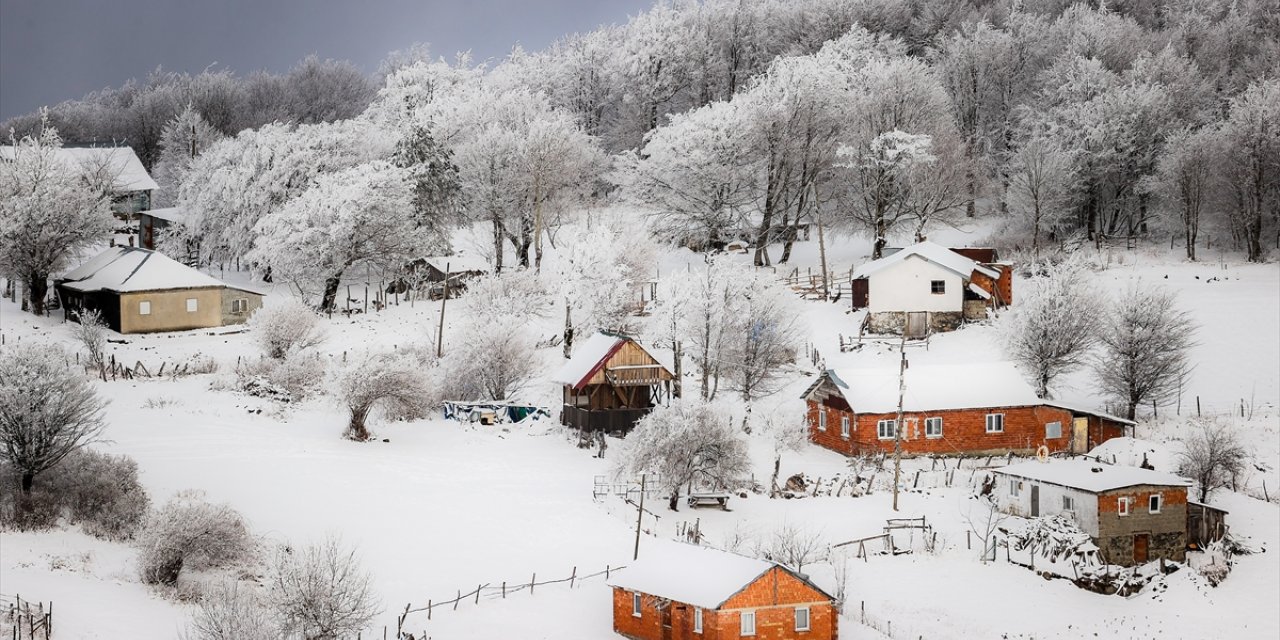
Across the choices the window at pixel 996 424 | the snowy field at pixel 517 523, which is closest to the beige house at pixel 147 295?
the snowy field at pixel 517 523

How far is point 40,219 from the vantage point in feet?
203

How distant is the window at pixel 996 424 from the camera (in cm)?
5028

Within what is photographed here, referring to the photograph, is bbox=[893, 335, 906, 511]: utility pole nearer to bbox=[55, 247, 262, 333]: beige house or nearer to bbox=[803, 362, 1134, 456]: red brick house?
bbox=[803, 362, 1134, 456]: red brick house

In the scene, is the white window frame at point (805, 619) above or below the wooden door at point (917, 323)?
below

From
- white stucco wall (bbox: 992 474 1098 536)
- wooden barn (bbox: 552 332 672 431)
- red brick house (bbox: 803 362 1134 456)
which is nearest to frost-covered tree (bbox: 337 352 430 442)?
wooden barn (bbox: 552 332 672 431)

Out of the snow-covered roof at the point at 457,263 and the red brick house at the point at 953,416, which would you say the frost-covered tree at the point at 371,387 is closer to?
the red brick house at the point at 953,416

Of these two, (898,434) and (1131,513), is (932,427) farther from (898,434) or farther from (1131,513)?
(1131,513)

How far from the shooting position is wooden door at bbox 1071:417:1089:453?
50.8 metres

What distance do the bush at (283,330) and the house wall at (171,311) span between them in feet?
26.2

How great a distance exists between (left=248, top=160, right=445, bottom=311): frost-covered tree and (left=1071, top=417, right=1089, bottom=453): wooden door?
122 feet

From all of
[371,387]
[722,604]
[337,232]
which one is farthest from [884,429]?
[337,232]

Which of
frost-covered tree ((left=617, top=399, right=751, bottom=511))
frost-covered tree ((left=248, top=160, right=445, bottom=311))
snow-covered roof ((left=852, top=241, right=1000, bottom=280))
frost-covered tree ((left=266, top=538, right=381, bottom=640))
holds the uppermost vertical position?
frost-covered tree ((left=248, top=160, right=445, bottom=311))

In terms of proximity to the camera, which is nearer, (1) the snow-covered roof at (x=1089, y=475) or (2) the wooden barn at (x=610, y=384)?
(1) the snow-covered roof at (x=1089, y=475)

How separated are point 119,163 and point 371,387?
5234 cm
